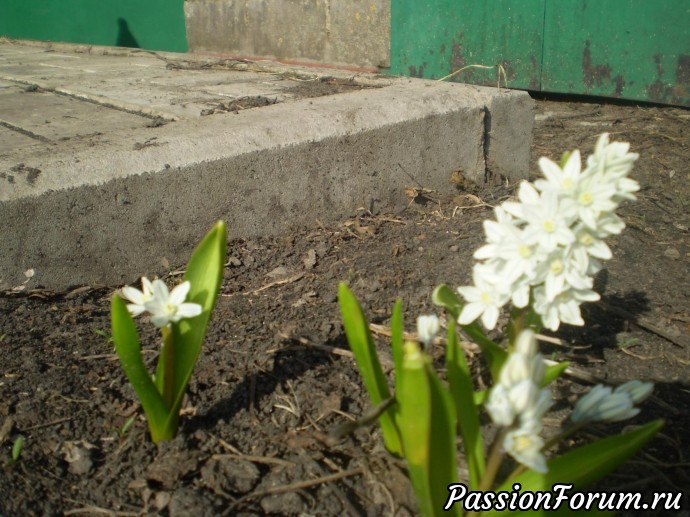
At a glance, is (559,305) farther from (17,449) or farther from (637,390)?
(17,449)

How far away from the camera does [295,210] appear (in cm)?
271

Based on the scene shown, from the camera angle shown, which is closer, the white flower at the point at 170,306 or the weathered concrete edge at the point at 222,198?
the white flower at the point at 170,306

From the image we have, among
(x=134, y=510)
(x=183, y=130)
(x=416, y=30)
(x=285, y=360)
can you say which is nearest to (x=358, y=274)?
(x=285, y=360)

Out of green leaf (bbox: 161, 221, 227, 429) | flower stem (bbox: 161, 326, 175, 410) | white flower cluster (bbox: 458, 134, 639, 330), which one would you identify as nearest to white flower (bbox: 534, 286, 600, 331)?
white flower cluster (bbox: 458, 134, 639, 330)

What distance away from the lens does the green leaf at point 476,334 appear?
1.50m

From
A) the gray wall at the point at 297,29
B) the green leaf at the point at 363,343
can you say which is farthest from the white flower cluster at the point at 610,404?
the gray wall at the point at 297,29

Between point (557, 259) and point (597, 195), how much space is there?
133mm

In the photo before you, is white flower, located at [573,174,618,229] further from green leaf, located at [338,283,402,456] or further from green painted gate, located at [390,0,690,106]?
green painted gate, located at [390,0,690,106]

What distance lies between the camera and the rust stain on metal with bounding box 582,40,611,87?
4.58 m

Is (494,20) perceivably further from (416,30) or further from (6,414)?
(6,414)

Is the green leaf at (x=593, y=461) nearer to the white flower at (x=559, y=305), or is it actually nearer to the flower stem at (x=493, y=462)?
the flower stem at (x=493, y=462)

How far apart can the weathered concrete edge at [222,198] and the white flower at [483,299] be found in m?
1.29

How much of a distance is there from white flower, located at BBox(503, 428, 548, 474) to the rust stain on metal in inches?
157

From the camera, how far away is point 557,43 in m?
4.70
